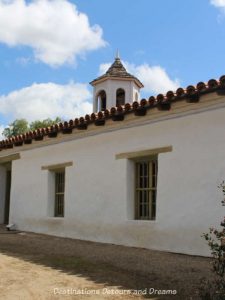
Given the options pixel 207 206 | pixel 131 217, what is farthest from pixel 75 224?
pixel 207 206

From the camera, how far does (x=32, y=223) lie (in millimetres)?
12844

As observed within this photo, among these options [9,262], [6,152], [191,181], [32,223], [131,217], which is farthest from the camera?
[6,152]

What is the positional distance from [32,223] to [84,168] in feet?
10.0

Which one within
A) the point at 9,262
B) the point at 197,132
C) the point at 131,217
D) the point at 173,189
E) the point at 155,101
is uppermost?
the point at 155,101

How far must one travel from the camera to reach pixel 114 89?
17.8 metres

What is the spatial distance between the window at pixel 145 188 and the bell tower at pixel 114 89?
321 inches

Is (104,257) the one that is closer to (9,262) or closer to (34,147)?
(9,262)

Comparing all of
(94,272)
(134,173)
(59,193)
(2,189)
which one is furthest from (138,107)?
(2,189)

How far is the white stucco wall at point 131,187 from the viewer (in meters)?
7.91

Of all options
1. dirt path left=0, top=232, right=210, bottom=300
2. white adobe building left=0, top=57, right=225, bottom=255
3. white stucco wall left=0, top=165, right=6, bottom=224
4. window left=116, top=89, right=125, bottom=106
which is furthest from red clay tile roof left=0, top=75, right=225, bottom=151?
window left=116, top=89, right=125, bottom=106

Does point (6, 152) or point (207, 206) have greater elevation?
point (6, 152)

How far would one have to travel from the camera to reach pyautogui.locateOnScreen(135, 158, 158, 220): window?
9.27 meters

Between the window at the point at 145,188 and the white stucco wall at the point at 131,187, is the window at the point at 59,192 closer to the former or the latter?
the white stucco wall at the point at 131,187

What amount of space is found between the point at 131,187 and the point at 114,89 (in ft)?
29.0
